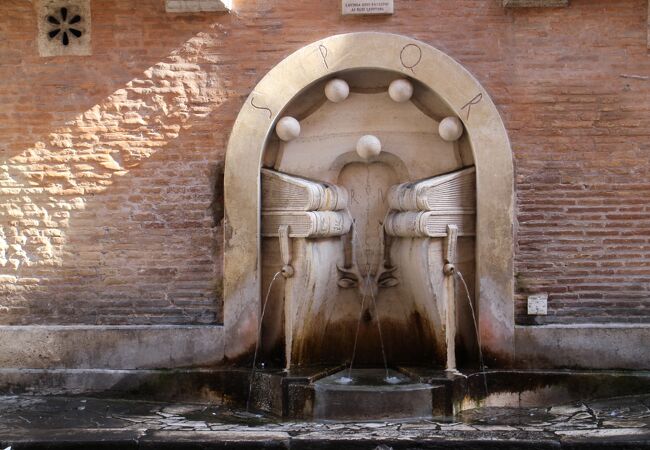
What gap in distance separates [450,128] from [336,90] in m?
0.93

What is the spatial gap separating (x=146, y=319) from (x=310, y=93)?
7.25 feet

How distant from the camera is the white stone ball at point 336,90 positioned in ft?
A: 23.8

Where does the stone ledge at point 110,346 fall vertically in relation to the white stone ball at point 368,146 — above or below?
below

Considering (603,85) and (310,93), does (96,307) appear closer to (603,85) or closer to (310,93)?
(310,93)

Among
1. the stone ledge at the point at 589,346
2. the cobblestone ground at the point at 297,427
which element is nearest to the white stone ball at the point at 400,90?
the stone ledge at the point at 589,346

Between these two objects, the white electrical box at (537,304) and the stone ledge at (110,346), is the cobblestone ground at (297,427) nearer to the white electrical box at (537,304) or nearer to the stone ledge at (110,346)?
the stone ledge at (110,346)

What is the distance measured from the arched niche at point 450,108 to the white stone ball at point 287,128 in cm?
11

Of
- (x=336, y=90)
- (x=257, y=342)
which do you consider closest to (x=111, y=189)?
(x=257, y=342)

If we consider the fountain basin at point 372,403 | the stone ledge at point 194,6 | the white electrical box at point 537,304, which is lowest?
the fountain basin at point 372,403

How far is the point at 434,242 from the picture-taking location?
276 inches

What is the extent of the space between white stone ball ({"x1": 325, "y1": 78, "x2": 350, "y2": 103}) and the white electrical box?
6.99ft

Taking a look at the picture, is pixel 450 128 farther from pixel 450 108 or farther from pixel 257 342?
pixel 257 342

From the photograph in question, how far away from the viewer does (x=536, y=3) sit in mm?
7062

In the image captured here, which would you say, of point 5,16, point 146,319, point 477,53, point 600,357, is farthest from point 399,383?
point 5,16
